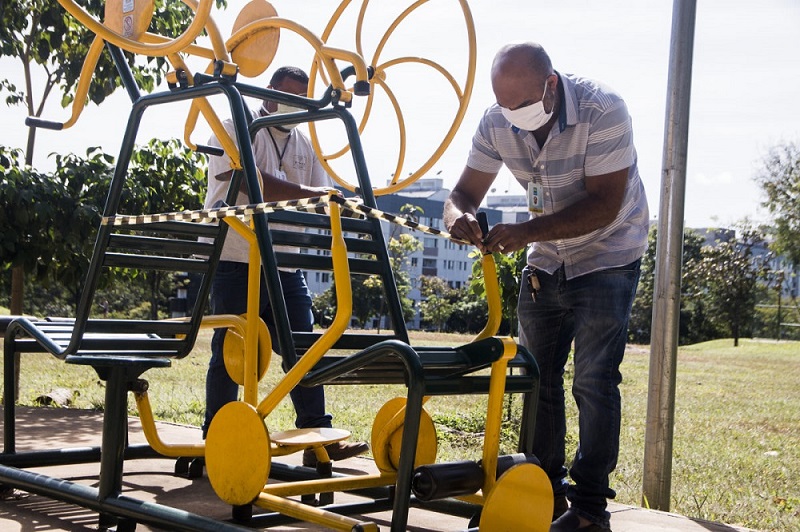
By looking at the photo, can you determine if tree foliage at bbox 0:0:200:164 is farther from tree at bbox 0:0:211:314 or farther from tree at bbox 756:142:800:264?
A: tree at bbox 756:142:800:264

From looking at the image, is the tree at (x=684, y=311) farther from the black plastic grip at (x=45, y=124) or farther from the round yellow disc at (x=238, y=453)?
the round yellow disc at (x=238, y=453)

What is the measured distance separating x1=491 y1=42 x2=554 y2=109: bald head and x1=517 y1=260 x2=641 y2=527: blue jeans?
715mm

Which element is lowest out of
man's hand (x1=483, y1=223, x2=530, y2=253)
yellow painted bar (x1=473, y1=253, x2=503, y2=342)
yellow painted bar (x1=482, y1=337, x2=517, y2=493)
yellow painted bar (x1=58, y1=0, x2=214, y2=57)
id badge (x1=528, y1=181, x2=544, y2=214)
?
yellow painted bar (x1=482, y1=337, x2=517, y2=493)

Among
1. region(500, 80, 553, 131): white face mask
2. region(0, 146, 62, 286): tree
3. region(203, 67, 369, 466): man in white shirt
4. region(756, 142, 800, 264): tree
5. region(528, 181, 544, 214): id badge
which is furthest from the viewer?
region(756, 142, 800, 264): tree

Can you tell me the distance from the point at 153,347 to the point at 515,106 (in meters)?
1.69

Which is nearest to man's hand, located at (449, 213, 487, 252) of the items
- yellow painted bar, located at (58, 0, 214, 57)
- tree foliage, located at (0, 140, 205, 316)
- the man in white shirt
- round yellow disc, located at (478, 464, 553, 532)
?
round yellow disc, located at (478, 464, 553, 532)

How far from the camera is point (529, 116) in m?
3.21

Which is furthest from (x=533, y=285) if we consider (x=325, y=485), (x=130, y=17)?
(x=130, y=17)

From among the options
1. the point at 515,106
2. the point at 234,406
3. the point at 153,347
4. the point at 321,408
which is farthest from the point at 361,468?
the point at 515,106

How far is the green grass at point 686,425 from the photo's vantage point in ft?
14.9

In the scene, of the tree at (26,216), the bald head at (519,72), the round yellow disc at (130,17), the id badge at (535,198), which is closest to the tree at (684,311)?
the tree at (26,216)

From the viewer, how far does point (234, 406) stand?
2.71m

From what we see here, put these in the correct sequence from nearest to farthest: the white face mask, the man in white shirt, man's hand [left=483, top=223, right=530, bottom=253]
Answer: man's hand [left=483, top=223, right=530, bottom=253] → the white face mask → the man in white shirt

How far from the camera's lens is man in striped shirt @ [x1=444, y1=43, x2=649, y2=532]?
3.12 m
